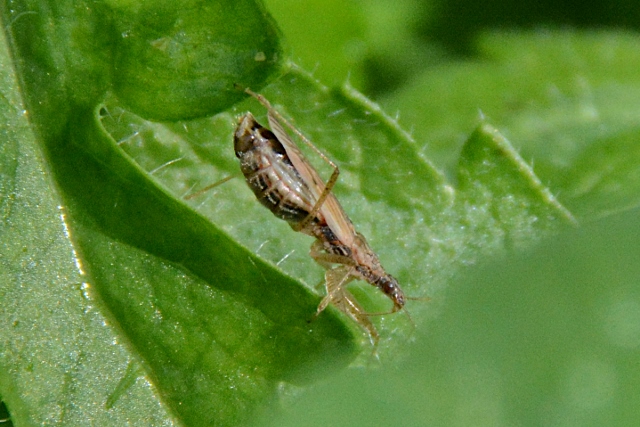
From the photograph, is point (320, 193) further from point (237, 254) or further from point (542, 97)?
point (542, 97)

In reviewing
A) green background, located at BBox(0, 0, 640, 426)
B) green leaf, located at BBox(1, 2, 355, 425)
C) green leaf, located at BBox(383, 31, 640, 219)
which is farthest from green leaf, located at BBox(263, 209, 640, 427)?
green leaf, located at BBox(383, 31, 640, 219)

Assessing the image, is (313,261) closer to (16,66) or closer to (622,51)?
(16,66)

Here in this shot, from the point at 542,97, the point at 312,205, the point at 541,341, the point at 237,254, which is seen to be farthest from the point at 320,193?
the point at 541,341

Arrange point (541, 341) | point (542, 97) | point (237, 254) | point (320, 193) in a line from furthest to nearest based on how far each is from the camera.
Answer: point (542, 97) < point (320, 193) < point (237, 254) < point (541, 341)

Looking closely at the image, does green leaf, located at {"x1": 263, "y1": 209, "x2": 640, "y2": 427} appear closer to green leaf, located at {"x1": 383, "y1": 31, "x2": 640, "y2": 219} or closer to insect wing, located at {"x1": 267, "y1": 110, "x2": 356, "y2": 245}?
insect wing, located at {"x1": 267, "y1": 110, "x2": 356, "y2": 245}

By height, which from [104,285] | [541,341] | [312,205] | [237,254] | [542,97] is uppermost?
[541,341]

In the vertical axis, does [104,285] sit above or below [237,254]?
below

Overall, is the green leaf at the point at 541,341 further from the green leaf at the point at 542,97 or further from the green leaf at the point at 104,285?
the green leaf at the point at 542,97

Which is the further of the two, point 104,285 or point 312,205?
point 312,205
